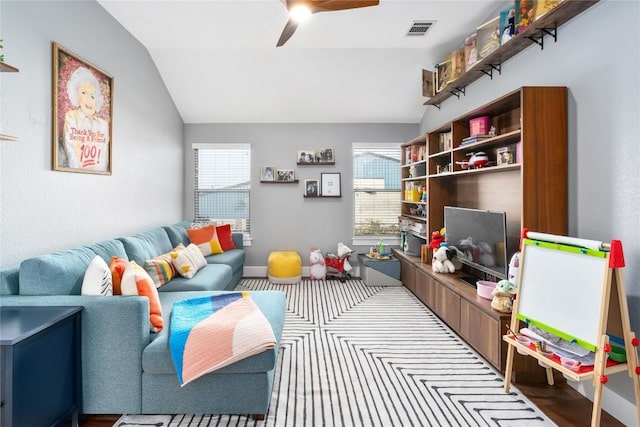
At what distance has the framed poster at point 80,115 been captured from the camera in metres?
2.58

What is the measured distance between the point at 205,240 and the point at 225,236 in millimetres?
374

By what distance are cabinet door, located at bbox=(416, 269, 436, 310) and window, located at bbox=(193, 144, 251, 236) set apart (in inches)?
108

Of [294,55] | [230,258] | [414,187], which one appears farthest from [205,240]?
[414,187]

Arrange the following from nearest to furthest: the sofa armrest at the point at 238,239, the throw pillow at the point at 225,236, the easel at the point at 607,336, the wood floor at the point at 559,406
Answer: the easel at the point at 607,336, the wood floor at the point at 559,406, the throw pillow at the point at 225,236, the sofa armrest at the point at 238,239

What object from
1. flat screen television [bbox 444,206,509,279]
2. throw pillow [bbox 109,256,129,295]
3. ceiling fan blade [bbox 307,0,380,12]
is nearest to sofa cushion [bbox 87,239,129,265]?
throw pillow [bbox 109,256,129,295]

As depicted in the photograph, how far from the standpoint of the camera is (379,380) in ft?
7.50

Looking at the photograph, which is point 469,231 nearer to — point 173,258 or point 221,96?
point 173,258

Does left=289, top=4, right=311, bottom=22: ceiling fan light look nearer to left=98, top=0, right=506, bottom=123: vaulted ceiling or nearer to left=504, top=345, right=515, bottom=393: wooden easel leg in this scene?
left=98, top=0, right=506, bottom=123: vaulted ceiling

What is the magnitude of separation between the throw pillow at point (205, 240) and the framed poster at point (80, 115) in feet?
4.96

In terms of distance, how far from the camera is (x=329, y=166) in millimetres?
5363

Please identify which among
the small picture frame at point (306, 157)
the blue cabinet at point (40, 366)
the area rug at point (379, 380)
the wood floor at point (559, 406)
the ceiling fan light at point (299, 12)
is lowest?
the wood floor at point (559, 406)

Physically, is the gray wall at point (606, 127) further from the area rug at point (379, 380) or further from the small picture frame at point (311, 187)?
the small picture frame at point (311, 187)

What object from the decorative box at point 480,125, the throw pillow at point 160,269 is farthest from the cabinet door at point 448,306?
the throw pillow at point 160,269

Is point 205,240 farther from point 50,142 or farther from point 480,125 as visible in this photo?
point 480,125
